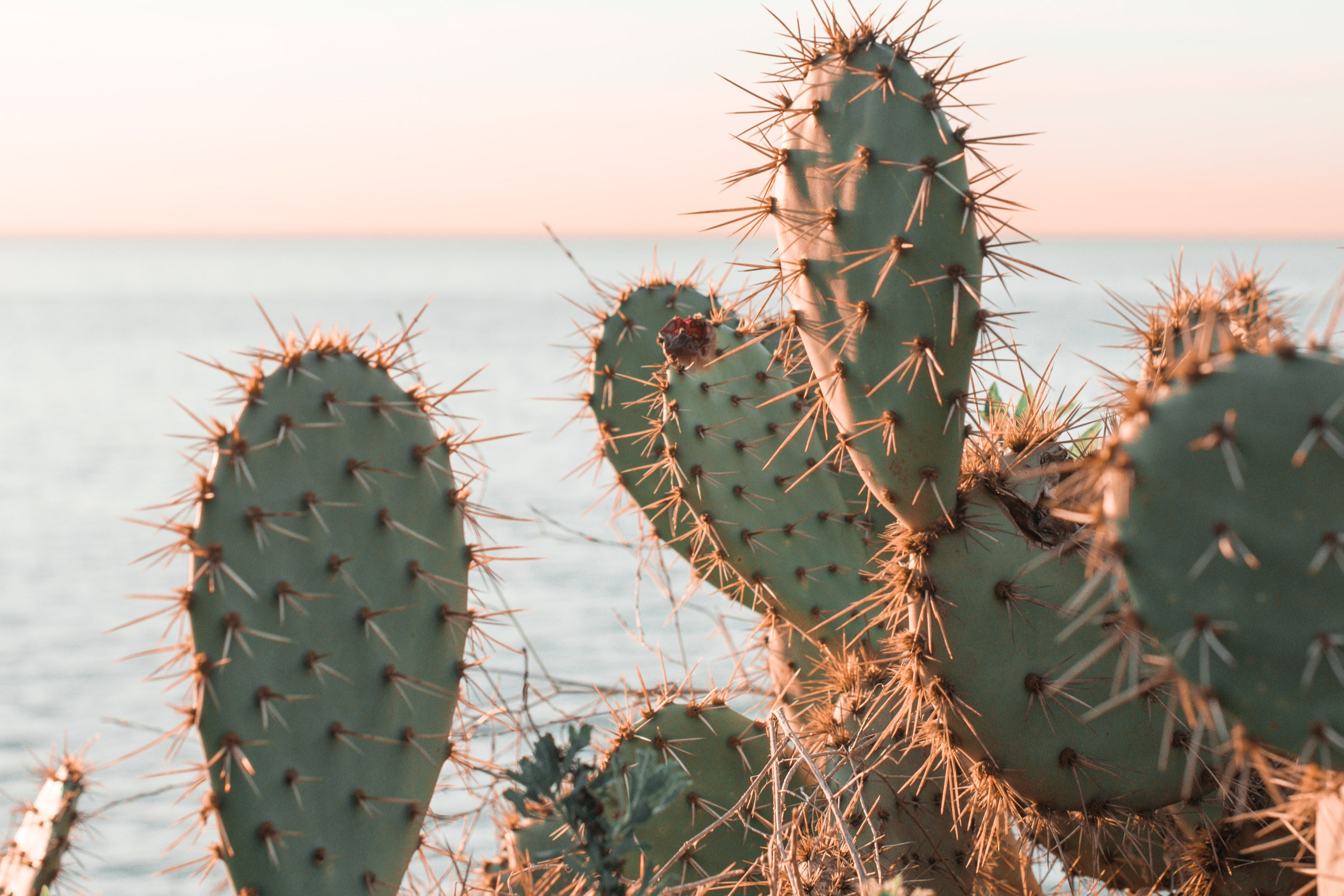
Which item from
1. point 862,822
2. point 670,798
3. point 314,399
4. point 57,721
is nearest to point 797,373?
point 862,822

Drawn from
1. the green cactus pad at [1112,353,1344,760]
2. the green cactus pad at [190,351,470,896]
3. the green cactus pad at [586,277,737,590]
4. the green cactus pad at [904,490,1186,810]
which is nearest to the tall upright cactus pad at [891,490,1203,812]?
the green cactus pad at [904,490,1186,810]

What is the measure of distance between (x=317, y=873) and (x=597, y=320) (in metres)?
1.18

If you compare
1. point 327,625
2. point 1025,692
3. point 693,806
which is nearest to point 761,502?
point 693,806

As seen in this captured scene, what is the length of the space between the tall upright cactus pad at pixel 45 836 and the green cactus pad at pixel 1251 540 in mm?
1599

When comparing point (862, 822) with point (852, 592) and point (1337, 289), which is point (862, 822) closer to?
point (852, 592)

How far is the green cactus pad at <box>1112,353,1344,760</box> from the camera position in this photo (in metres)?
0.87

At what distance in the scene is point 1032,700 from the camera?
137 cm

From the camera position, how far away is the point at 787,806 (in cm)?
176

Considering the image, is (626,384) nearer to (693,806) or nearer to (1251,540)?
(693,806)

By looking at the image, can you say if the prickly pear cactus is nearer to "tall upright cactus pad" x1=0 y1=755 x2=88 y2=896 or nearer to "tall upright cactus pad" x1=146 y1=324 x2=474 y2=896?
"tall upright cactus pad" x1=146 y1=324 x2=474 y2=896

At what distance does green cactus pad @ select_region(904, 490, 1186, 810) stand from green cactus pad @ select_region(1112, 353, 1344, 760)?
48 centimetres

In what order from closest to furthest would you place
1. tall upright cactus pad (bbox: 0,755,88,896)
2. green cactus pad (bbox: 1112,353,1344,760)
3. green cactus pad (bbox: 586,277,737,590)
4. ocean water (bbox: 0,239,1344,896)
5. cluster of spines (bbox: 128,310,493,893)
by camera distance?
1. green cactus pad (bbox: 1112,353,1344,760)
2. cluster of spines (bbox: 128,310,493,893)
3. tall upright cactus pad (bbox: 0,755,88,896)
4. green cactus pad (bbox: 586,277,737,590)
5. ocean water (bbox: 0,239,1344,896)

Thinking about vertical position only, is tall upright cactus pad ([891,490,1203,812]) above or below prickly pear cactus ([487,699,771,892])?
above

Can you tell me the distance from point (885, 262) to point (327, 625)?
75 cm
